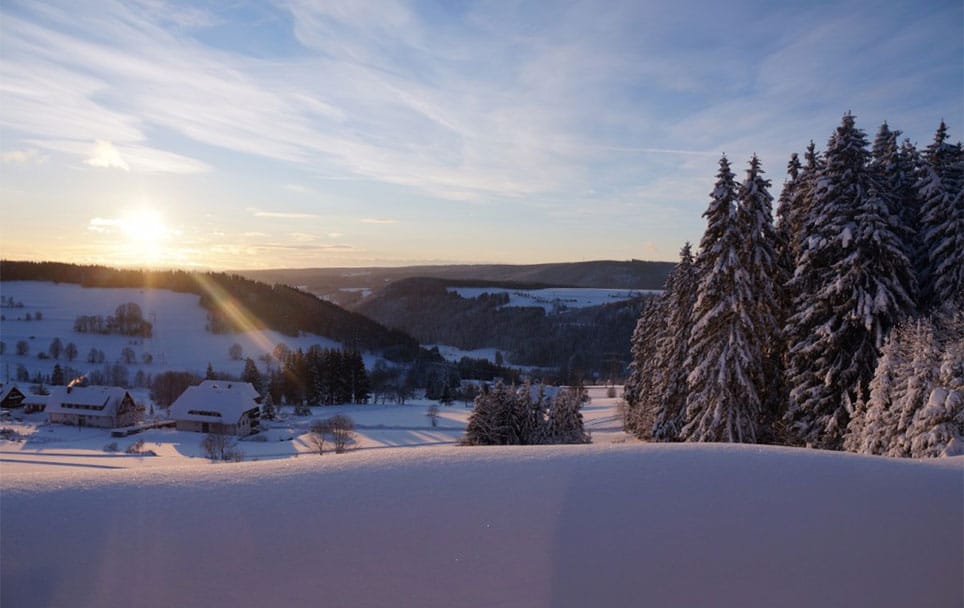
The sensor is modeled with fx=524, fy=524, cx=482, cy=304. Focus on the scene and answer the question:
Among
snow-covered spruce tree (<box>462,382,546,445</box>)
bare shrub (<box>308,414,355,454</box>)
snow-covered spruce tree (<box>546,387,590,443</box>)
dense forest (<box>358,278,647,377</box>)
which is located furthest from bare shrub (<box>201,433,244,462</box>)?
dense forest (<box>358,278,647,377</box>)

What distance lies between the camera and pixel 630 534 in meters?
4.92

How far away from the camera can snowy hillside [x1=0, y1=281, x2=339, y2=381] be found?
10100 cm

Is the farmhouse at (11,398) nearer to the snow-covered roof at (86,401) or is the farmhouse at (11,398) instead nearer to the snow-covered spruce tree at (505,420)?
the snow-covered roof at (86,401)

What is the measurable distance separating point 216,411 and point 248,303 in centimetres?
9781

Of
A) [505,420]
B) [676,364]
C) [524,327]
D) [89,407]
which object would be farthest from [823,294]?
[524,327]

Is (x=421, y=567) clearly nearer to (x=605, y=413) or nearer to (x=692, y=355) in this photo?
(x=692, y=355)

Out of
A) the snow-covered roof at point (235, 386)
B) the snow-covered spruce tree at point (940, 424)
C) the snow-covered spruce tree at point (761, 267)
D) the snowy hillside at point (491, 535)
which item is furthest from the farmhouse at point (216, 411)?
the snow-covered spruce tree at point (940, 424)

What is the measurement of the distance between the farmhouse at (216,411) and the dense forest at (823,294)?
43.0 meters

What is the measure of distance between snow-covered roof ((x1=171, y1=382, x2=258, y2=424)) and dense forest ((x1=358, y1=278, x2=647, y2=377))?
236ft

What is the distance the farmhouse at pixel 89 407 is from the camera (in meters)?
50.8

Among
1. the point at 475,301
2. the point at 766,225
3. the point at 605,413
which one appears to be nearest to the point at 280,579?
the point at 766,225

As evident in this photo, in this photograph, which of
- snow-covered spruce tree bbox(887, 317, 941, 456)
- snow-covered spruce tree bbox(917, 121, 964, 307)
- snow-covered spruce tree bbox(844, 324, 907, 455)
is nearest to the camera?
snow-covered spruce tree bbox(887, 317, 941, 456)

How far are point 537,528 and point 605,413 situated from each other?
5309 cm

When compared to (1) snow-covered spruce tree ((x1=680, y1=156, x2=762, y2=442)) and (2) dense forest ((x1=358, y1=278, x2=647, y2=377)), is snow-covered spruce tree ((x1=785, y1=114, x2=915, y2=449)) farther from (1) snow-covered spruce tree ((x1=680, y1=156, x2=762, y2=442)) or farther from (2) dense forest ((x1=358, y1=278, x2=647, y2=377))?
(2) dense forest ((x1=358, y1=278, x2=647, y2=377))
